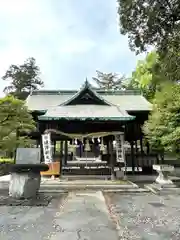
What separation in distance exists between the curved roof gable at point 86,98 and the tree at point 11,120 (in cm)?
230

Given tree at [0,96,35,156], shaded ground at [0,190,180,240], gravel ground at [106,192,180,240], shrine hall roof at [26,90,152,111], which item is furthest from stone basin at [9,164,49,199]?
shrine hall roof at [26,90,152,111]

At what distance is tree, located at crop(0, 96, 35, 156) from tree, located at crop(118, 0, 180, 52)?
742cm

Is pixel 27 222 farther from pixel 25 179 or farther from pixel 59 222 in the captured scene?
pixel 25 179

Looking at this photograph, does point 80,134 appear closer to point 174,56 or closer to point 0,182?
point 0,182

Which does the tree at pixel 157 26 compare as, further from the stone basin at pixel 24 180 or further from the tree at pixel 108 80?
the tree at pixel 108 80

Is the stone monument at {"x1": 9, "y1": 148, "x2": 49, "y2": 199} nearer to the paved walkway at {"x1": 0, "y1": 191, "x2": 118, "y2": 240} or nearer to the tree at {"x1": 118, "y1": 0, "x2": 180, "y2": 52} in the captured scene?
the paved walkway at {"x1": 0, "y1": 191, "x2": 118, "y2": 240}

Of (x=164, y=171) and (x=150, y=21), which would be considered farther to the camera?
(x=164, y=171)

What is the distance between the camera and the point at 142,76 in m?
28.9

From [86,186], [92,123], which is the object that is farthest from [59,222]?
[92,123]

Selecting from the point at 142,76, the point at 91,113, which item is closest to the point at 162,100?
the point at 91,113

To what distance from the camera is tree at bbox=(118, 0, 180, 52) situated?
826 cm

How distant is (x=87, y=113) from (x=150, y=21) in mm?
5968

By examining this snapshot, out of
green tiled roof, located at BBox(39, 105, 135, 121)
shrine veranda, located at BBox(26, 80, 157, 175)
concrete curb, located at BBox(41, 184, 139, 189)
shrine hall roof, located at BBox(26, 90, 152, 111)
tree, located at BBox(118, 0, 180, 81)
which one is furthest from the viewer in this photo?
shrine hall roof, located at BBox(26, 90, 152, 111)

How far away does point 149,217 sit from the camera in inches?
237
